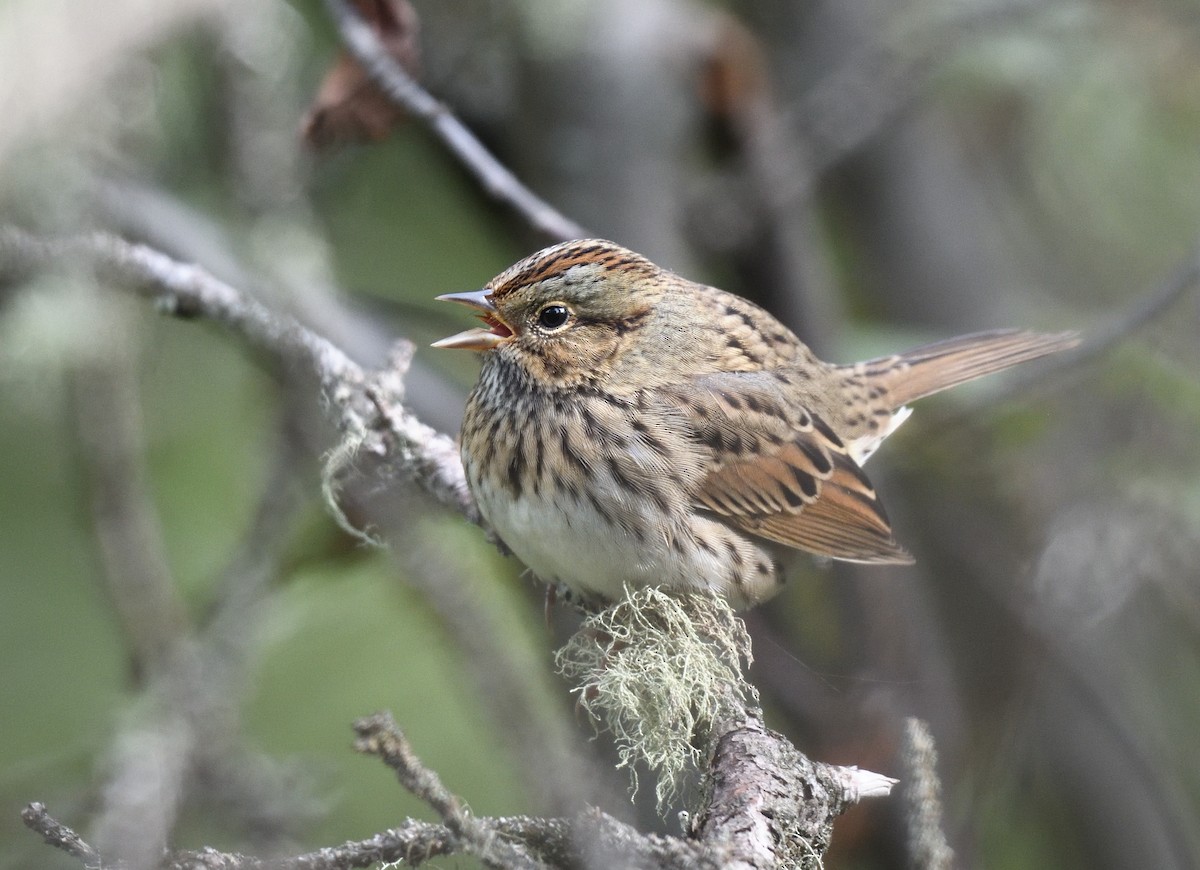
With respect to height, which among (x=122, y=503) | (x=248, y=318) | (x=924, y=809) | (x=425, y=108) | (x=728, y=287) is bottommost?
(x=924, y=809)

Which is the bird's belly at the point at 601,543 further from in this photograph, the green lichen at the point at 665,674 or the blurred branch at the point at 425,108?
the blurred branch at the point at 425,108

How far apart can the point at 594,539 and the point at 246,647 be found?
0.75 metres

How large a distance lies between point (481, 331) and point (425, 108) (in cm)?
55

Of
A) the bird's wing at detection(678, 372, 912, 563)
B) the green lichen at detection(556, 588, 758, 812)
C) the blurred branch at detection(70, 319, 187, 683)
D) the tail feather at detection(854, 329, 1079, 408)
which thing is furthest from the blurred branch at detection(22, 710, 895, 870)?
the tail feather at detection(854, 329, 1079, 408)

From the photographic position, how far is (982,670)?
488cm

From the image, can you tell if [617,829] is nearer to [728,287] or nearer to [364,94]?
[364,94]

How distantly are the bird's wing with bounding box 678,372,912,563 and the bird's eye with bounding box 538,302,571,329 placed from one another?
0.32 m

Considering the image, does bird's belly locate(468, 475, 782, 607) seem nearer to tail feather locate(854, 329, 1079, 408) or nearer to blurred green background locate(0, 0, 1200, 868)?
blurred green background locate(0, 0, 1200, 868)

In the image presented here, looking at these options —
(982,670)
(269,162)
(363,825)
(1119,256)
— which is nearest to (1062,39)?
(1119,256)

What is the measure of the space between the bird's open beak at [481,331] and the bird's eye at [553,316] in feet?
0.27

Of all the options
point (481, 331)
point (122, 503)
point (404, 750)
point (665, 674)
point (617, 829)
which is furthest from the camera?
point (481, 331)

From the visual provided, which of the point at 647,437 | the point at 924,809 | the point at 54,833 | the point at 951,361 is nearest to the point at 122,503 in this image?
the point at 647,437

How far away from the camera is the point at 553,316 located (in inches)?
117

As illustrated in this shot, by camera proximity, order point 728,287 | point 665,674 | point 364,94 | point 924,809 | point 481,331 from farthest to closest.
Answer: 1. point 728,287
2. point 364,94
3. point 481,331
4. point 665,674
5. point 924,809
